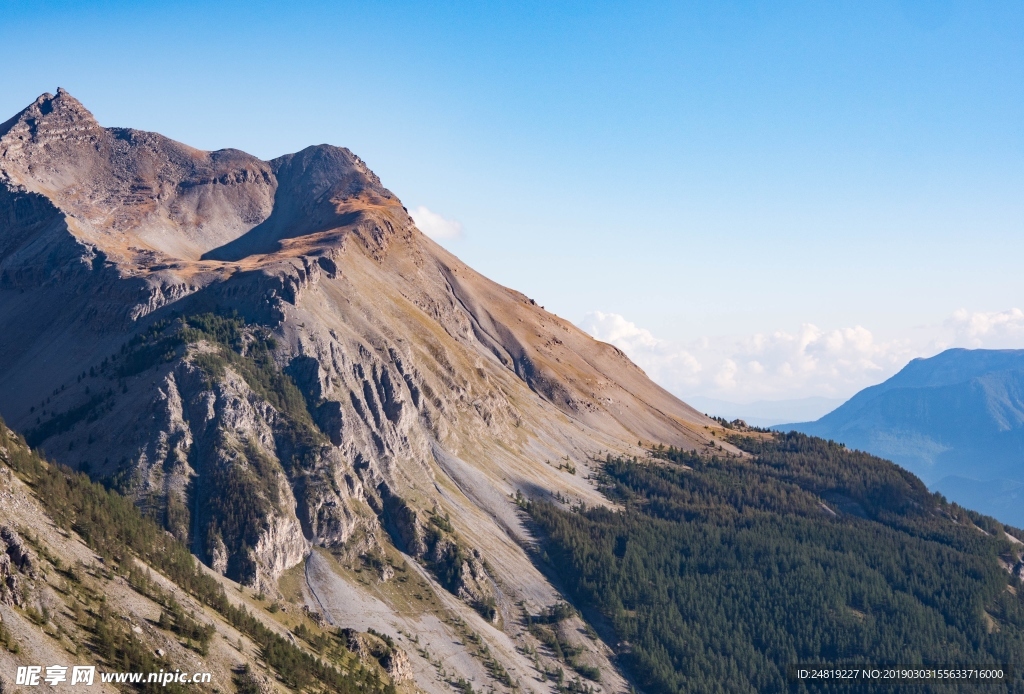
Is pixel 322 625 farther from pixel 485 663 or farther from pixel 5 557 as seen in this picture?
pixel 5 557

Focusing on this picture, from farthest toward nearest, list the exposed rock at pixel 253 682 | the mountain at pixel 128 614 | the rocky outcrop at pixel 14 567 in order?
the exposed rock at pixel 253 682, the rocky outcrop at pixel 14 567, the mountain at pixel 128 614

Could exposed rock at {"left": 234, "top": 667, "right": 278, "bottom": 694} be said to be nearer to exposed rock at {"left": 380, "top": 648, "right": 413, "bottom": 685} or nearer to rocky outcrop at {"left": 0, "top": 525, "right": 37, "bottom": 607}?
rocky outcrop at {"left": 0, "top": 525, "right": 37, "bottom": 607}

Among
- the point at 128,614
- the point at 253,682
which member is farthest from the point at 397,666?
the point at 128,614

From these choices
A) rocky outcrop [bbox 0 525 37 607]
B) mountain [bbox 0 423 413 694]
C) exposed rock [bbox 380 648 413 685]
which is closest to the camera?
mountain [bbox 0 423 413 694]

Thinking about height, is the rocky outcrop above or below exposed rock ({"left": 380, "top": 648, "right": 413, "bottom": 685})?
above

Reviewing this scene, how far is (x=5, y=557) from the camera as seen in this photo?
370ft

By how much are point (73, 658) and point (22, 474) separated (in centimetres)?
4774

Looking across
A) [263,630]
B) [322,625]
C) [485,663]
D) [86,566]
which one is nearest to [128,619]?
[86,566]

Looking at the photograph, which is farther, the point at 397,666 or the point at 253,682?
the point at 397,666

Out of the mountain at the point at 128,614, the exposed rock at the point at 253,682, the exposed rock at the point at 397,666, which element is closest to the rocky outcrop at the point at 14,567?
the mountain at the point at 128,614

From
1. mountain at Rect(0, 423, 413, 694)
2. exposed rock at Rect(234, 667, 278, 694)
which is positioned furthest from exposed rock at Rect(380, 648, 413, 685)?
exposed rock at Rect(234, 667, 278, 694)

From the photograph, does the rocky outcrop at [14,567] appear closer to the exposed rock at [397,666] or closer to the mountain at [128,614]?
the mountain at [128,614]

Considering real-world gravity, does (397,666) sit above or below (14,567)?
below

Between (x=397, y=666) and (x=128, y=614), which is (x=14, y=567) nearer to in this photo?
(x=128, y=614)
